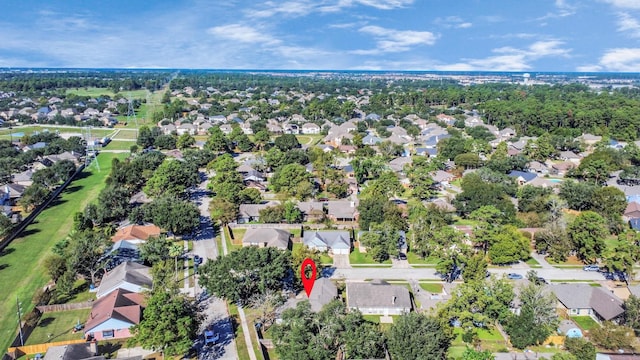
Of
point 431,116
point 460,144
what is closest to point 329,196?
point 460,144

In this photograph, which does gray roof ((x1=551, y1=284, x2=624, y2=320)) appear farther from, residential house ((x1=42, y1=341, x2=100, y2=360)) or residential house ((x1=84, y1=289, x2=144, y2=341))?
residential house ((x1=42, y1=341, x2=100, y2=360))

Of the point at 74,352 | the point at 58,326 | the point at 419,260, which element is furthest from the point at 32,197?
the point at 419,260

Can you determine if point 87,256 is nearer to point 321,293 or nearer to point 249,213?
point 249,213

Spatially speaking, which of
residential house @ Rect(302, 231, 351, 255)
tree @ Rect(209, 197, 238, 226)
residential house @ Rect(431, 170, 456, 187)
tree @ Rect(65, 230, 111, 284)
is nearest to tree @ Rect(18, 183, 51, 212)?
tree @ Rect(65, 230, 111, 284)

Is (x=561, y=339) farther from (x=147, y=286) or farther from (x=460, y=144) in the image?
(x=460, y=144)

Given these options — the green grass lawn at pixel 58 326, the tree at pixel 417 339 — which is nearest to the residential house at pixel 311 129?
the green grass lawn at pixel 58 326
